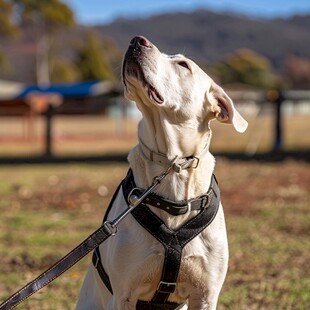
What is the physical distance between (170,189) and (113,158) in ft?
46.4

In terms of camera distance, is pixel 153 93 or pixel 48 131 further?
pixel 48 131

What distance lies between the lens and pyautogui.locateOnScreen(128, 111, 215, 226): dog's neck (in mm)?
4164

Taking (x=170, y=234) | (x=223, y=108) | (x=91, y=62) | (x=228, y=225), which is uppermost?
(x=223, y=108)

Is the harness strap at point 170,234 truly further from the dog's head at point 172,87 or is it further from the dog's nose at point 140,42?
the dog's nose at point 140,42

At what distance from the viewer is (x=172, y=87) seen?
13.5ft

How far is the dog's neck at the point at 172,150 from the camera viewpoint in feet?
13.7

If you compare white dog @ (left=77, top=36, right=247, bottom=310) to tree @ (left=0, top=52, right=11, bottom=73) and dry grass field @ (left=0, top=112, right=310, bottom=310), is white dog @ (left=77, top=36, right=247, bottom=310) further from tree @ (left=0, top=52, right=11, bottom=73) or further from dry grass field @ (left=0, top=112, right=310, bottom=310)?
tree @ (left=0, top=52, right=11, bottom=73)

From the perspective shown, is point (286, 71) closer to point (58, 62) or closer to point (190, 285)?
point (58, 62)

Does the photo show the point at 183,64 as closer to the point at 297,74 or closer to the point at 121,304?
the point at 121,304

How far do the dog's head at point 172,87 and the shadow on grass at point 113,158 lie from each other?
12657mm

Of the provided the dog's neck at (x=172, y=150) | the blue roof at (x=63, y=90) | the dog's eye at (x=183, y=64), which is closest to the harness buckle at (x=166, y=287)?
the dog's neck at (x=172, y=150)

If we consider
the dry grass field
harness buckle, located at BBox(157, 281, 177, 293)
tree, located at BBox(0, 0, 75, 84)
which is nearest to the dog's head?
harness buckle, located at BBox(157, 281, 177, 293)

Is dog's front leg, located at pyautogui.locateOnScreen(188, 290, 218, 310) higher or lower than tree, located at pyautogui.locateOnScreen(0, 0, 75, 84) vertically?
higher

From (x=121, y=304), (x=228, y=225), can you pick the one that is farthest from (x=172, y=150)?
(x=228, y=225)
